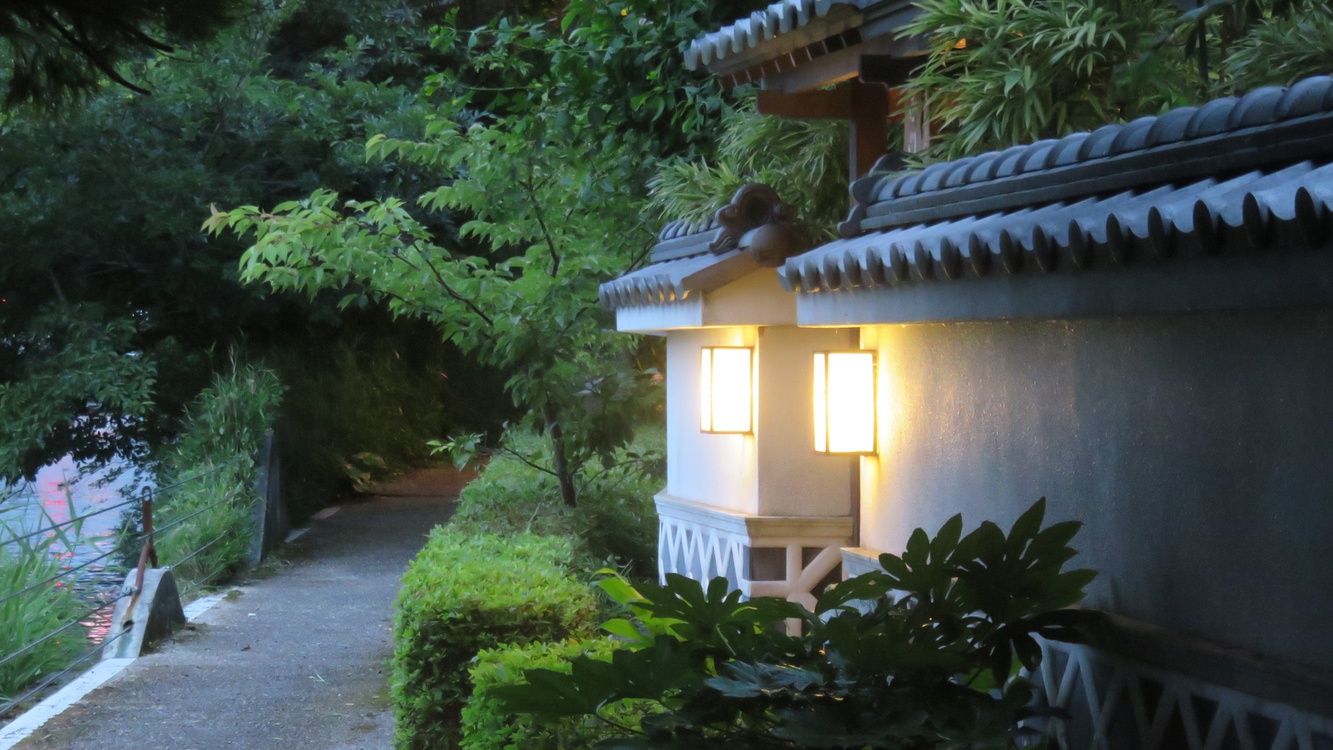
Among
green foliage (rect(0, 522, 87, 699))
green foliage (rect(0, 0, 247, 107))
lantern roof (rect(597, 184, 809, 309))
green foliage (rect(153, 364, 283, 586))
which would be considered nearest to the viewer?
green foliage (rect(0, 0, 247, 107))

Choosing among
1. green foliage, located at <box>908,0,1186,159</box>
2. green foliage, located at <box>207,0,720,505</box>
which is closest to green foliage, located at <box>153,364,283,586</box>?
green foliage, located at <box>207,0,720,505</box>

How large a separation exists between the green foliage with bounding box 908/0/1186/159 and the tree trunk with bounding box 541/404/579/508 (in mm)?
6231

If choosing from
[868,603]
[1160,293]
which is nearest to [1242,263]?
[1160,293]

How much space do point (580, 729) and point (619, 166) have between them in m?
6.90

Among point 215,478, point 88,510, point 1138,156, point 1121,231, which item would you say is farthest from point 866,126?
point 215,478

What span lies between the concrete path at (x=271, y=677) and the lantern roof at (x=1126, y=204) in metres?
4.77

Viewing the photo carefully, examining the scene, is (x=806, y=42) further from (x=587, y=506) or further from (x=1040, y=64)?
(x=587, y=506)

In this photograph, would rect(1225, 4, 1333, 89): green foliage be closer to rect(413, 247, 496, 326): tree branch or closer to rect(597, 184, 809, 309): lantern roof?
rect(597, 184, 809, 309): lantern roof

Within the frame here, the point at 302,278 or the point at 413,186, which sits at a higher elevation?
the point at 413,186

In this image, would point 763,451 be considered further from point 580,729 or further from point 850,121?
point 580,729

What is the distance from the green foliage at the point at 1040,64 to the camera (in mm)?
4898

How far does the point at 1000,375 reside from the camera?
4297 millimetres

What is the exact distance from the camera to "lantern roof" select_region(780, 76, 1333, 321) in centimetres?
281

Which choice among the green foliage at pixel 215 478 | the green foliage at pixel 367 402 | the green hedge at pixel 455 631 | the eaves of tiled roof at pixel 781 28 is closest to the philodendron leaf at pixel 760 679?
the green hedge at pixel 455 631
